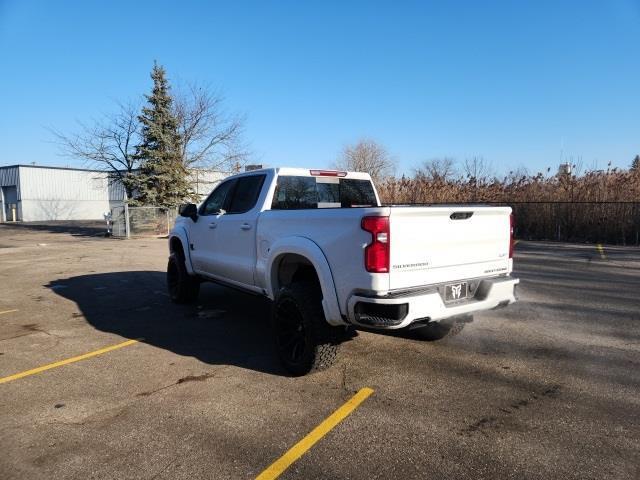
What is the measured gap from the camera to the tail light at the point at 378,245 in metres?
3.68

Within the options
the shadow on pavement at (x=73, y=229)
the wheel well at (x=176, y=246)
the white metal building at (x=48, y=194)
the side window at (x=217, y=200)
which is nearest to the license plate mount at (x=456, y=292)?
the side window at (x=217, y=200)

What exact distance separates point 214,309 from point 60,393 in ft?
10.7

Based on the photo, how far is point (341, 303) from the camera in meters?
3.97

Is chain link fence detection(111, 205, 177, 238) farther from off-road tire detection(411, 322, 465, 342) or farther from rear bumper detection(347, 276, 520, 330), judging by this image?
rear bumper detection(347, 276, 520, 330)

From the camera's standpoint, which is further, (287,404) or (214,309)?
(214,309)

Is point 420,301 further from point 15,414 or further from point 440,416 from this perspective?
point 15,414

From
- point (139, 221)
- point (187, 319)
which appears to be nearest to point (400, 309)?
point (187, 319)

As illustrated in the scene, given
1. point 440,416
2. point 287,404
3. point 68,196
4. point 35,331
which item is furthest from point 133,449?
point 68,196

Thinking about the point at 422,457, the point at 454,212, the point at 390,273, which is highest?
the point at 454,212

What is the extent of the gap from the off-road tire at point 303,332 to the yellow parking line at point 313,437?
1.61 ft

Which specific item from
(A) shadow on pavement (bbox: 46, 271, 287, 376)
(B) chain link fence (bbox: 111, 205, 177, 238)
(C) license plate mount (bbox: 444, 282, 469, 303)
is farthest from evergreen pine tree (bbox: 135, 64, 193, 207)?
(C) license plate mount (bbox: 444, 282, 469, 303)

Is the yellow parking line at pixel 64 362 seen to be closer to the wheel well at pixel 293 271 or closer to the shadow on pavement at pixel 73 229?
the wheel well at pixel 293 271

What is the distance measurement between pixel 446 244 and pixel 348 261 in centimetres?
93

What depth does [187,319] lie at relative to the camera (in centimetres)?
671
